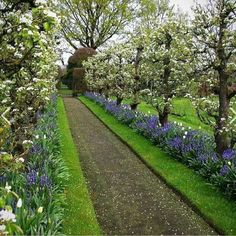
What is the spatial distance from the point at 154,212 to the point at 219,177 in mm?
2139

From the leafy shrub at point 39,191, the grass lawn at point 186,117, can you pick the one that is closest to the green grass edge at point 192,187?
the leafy shrub at point 39,191

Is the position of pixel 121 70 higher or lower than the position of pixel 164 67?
higher

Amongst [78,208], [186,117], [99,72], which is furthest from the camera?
[99,72]

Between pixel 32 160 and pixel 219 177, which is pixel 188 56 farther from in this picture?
pixel 32 160

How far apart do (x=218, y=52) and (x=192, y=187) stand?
4080 millimetres

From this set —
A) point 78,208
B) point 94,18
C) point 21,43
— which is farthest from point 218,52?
point 94,18

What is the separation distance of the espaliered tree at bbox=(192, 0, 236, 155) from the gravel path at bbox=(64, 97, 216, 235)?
2.56m

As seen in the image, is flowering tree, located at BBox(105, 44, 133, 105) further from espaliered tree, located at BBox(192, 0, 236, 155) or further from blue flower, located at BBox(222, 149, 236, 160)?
blue flower, located at BBox(222, 149, 236, 160)

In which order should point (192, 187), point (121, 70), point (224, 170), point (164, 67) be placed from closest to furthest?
point (224, 170) → point (192, 187) → point (164, 67) → point (121, 70)

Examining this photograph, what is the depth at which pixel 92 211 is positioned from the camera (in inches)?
336

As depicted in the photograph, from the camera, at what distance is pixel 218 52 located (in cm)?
1136

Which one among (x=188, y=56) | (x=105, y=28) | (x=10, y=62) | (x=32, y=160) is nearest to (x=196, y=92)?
(x=188, y=56)

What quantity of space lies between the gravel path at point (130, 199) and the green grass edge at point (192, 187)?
185mm

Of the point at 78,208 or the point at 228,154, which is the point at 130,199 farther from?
the point at 228,154
